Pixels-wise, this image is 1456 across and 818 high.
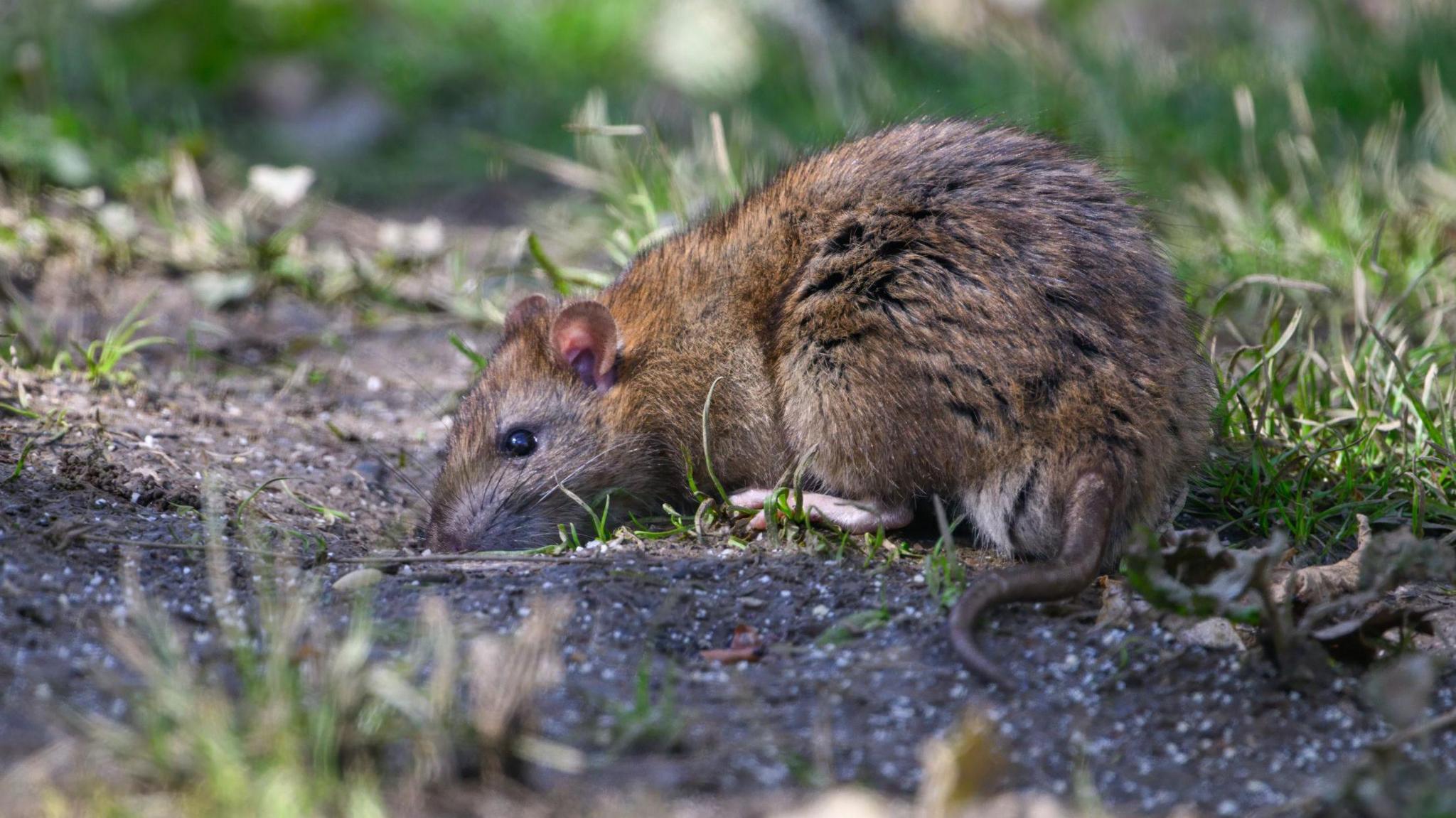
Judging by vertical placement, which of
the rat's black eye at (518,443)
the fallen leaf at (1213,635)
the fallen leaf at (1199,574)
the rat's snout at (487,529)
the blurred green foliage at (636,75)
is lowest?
the fallen leaf at (1213,635)

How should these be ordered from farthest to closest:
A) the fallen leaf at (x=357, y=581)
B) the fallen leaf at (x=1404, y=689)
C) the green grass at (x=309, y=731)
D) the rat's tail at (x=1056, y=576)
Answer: the fallen leaf at (x=357, y=581) < the rat's tail at (x=1056, y=576) < the fallen leaf at (x=1404, y=689) < the green grass at (x=309, y=731)

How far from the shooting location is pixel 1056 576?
123 inches

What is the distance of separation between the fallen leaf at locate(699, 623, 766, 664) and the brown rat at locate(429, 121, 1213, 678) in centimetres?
47

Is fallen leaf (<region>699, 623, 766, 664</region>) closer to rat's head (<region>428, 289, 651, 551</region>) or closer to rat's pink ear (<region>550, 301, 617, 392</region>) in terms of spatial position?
rat's head (<region>428, 289, 651, 551</region>)

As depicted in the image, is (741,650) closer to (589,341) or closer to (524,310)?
(589,341)

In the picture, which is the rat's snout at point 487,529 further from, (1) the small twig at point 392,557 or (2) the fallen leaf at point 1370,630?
(2) the fallen leaf at point 1370,630

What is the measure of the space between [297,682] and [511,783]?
1.47 feet

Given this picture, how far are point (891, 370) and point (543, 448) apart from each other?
49.0 inches

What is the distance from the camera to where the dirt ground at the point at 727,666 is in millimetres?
2553

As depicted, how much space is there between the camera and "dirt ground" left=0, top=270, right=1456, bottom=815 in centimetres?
255

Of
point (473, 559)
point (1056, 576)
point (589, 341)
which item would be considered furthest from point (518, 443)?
point (1056, 576)

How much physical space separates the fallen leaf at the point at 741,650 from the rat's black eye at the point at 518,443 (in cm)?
134

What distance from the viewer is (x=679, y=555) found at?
12.3ft

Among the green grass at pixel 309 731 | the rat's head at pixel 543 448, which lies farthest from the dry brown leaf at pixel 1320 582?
the rat's head at pixel 543 448
